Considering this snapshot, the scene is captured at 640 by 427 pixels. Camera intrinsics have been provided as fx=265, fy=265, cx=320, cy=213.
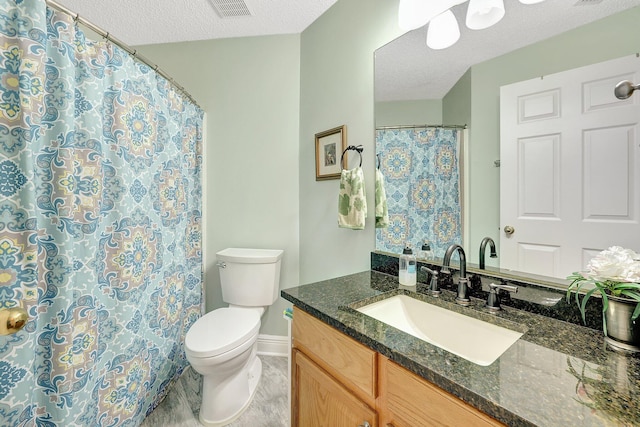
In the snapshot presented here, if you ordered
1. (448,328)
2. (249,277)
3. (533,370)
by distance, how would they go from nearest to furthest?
(533,370) < (448,328) < (249,277)

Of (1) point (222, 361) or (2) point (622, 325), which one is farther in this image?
(1) point (222, 361)

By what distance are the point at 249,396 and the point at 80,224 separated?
4.22ft

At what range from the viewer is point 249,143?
210 centimetres

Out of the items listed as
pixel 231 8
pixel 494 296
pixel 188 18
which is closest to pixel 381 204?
pixel 494 296

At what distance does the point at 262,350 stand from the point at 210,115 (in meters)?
1.92

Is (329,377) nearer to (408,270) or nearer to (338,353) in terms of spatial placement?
(338,353)

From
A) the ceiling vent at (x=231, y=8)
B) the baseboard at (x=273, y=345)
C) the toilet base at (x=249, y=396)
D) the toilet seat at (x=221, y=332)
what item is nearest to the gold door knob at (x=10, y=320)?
the toilet seat at (x=221, y=332)

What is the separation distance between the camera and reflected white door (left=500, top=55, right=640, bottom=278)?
0.71 m

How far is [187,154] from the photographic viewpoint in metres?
1.83

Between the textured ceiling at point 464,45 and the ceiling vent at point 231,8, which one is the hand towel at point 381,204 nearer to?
the textured ceiling at point 464,45

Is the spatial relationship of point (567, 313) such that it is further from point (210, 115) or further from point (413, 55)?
point (210, 115)

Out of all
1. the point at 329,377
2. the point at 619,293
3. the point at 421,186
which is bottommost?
the point at 329,377

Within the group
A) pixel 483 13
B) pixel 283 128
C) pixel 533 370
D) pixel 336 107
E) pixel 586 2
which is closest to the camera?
pixel 533 370

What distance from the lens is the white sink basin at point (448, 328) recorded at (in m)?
0.77
